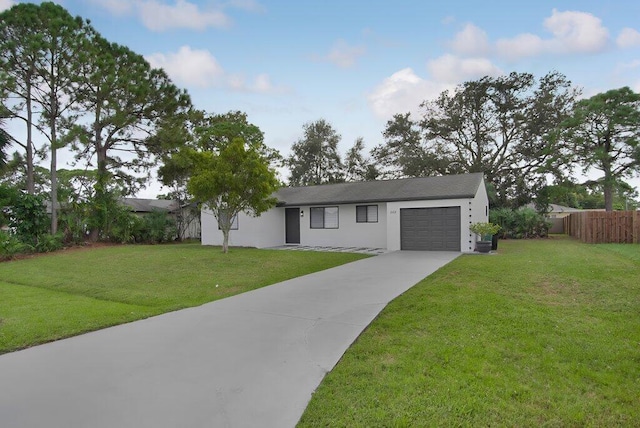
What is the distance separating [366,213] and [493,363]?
12924 millimetres

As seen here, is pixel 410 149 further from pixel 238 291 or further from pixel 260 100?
pixel 238 291

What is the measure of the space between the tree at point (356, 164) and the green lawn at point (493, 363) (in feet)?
84.9

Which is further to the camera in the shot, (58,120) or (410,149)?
(410,149)

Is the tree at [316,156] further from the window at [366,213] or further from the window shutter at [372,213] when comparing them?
the window shutter at [372,213]

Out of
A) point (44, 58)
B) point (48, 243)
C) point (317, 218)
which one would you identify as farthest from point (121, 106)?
point (317, 218)

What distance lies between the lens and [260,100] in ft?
52.1

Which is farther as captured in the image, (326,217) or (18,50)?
(326,217)

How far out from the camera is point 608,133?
22.5 m

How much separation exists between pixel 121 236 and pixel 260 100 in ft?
33.8

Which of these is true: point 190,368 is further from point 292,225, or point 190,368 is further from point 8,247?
point 292,225

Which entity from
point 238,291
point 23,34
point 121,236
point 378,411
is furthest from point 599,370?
point 23,34

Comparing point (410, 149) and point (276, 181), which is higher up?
point (410, 149)

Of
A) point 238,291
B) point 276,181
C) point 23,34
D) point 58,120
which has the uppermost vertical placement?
point 23,34

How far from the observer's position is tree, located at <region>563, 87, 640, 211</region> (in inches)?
851
